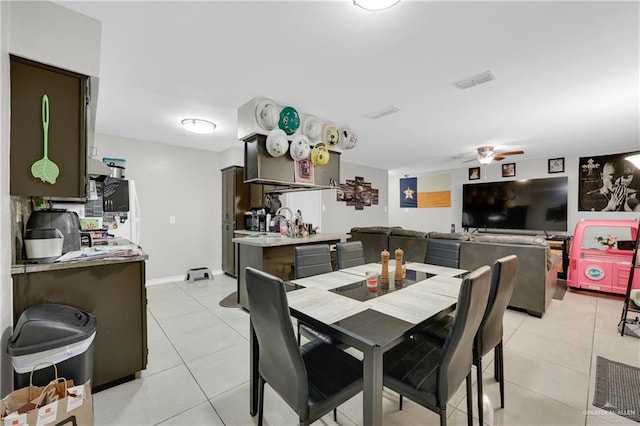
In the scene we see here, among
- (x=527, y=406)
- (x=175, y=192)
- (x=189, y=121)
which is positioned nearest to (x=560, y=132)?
(x=527, y=406)

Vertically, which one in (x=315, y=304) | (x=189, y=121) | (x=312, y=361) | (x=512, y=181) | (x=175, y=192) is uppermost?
(x=189, y=121)

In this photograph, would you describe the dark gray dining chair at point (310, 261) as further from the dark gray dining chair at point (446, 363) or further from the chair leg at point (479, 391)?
the chair leg at point (479, 391)

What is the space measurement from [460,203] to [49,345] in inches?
300

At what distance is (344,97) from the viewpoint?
2900 millimetres

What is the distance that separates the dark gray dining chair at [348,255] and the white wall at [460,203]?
17.5 feet

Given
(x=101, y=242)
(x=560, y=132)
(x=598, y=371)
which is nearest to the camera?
(x=598, y=371)

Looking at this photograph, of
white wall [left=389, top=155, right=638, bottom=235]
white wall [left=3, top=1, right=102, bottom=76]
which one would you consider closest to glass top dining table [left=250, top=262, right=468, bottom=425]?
white wall [left=3, top=1, right=102, bottom=76]

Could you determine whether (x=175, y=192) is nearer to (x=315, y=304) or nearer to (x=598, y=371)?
(x=315, y=304)

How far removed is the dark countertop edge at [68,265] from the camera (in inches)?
60.6

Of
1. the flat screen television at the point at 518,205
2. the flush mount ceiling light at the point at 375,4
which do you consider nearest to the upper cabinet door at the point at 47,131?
the flush mount ceiling light at the point at 375,4

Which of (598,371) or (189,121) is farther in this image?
(189,121)

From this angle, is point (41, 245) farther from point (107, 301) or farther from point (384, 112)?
point (384, 112)

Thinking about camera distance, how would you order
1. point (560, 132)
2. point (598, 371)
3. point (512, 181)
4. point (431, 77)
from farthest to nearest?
point (512, 181)
point (560, 132)
point (431, 77)
point (598, 371)

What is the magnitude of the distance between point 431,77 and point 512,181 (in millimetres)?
4726
